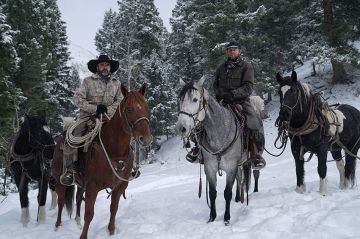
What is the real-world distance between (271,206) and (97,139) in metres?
3.48

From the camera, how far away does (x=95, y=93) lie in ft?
22.4

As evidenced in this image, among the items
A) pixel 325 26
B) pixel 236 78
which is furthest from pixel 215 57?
pixel 236 78

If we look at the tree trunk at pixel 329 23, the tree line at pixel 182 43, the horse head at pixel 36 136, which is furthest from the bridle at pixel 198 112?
the tree trunk at pixel 329 23

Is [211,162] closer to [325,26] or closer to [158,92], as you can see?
[325,26]

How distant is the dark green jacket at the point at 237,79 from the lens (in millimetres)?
7117

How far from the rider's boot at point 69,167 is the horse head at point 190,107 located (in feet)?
6.91

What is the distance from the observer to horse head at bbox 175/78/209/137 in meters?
5.46

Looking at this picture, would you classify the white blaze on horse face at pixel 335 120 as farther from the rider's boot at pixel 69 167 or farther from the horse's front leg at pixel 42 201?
the horse's front leg at pixel 42 201

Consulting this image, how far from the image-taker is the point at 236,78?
24.1 feet

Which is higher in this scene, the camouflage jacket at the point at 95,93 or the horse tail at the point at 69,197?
the camouflage jacket at the point at 95,93

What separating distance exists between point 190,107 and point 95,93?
2.16 meters

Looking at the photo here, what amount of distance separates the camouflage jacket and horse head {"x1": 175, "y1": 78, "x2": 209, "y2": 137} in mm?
1609

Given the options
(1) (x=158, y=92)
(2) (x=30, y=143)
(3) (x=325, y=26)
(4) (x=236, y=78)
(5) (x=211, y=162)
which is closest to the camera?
(5) (x=211, y=162)

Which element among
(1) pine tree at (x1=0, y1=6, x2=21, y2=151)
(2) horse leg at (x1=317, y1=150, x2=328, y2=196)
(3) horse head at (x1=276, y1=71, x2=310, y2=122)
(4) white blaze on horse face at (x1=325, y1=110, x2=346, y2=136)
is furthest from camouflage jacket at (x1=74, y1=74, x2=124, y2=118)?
(1) pine tree at (x1=0, y1=6, x2=21, y2=151)
